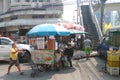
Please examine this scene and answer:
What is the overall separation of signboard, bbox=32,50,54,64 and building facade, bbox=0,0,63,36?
95.1 feet

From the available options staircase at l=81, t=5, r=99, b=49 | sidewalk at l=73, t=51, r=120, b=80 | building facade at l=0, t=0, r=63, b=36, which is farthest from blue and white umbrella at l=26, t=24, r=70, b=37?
building facade at l=0, t=0, r=63, b=36

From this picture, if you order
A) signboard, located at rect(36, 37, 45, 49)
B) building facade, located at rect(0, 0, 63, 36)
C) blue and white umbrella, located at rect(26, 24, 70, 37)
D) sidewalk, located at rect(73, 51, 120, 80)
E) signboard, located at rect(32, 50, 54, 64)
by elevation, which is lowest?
sidewalk, located at rect(73, 51, 120, 80)

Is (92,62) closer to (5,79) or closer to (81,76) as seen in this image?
(81,76)

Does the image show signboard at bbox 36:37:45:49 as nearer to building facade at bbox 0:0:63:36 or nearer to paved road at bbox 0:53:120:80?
paved road at bbox 0:53:120:80

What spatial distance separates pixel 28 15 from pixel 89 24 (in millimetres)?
14871

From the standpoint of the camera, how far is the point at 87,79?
1263 cm

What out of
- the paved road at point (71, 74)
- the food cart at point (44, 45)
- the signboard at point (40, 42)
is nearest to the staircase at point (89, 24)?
the paved road at point (71, 74)

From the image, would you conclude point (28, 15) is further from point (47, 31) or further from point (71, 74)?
point (71, 74)

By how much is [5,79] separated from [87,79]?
149 inches

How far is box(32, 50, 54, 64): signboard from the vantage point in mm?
14305

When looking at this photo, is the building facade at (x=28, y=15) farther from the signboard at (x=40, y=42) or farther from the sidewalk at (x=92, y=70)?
the signboard at (x=40, y=42)

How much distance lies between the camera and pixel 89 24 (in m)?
35.9

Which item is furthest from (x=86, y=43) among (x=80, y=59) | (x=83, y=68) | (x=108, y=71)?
(x=108, y=71)

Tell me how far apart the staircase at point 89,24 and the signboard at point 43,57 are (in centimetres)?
1474
